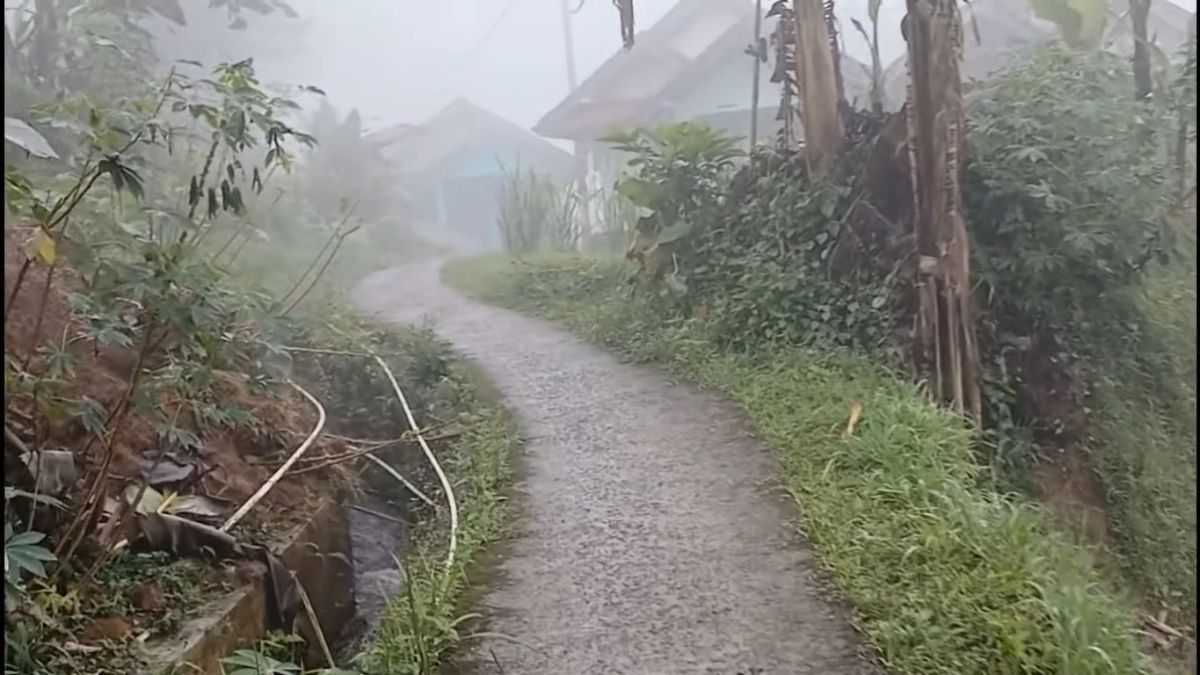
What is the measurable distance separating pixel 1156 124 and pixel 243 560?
157cm

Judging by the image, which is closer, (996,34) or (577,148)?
(996,34)

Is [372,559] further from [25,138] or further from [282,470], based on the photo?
[25,138]

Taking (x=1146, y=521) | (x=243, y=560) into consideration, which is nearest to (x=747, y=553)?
(x=1146, y=521)

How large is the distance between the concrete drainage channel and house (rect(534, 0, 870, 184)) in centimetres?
134

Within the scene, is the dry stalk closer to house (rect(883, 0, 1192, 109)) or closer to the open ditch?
the open ditch

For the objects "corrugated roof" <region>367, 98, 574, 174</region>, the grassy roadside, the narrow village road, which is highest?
"corrugated roof" <region>367, 98, 574, 174</region>

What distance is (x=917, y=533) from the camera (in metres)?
1.61

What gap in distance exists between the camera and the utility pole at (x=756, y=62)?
303cm

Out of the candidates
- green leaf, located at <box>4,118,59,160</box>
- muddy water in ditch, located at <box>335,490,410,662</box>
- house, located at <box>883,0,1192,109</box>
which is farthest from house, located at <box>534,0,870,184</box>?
green leaf, located at <box>4,118,59,160</box>

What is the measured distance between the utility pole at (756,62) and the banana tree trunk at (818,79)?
0.12 meters

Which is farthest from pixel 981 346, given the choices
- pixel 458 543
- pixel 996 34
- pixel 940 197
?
pixel 458 543

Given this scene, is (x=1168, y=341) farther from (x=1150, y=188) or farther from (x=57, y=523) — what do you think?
(x=57, y=523)

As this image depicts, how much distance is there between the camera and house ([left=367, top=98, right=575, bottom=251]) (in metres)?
2.81

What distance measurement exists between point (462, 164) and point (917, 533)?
1886 mm
